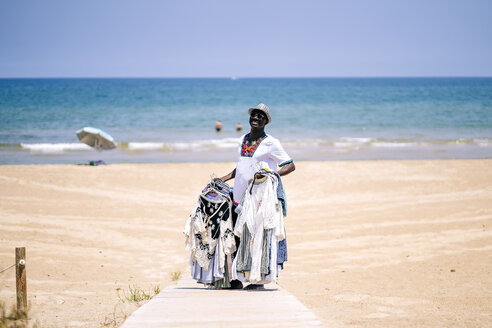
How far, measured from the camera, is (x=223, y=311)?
15.1ft

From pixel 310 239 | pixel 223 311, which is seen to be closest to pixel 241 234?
pixel 223 311

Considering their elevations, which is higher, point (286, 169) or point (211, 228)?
point (286, 169)

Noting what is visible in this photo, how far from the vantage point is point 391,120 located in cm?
3916

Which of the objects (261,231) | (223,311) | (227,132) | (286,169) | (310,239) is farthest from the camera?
(227,132)

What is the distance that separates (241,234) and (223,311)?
3.91ft

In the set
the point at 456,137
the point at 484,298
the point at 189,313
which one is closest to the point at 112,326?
the point at 189,313

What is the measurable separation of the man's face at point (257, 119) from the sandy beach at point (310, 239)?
7.17ft

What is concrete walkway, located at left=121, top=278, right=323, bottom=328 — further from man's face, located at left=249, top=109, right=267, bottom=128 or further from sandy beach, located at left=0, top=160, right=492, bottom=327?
man's face, located at left=249, top=109, right=267, bottom=128

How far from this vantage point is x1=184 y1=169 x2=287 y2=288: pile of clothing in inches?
219

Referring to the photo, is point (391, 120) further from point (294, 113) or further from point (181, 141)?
point (181, 141)

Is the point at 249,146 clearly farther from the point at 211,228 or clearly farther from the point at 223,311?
the point at 223,311

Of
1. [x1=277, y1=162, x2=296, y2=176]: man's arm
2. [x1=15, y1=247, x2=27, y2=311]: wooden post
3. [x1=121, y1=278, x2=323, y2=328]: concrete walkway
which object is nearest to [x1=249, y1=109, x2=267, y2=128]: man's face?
[x1=277, y1=162, x2=296, y2=176]: man's arm

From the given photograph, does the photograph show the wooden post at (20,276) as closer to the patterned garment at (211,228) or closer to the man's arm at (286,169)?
the patterned garment at (211,228)

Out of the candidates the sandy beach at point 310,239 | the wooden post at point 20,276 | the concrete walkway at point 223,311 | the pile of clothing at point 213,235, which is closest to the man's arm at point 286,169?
the pile of clothing at point 213,235
